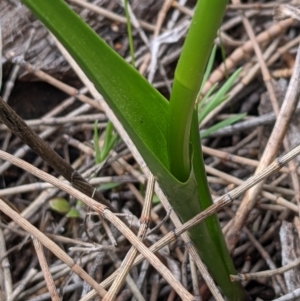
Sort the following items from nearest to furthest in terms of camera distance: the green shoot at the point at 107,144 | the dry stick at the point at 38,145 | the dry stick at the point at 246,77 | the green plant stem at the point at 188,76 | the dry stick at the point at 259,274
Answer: the green plant stem at the point at 188,76 → the dry stick at the point at 38,145 → the dry stick at the point at 259,274 → the green shoot at the point at 107,144 → the dry stick at the point at 246,77

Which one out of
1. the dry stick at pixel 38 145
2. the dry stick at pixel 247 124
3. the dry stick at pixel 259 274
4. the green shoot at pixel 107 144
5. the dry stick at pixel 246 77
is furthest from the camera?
the dry stick at pixel 246 77

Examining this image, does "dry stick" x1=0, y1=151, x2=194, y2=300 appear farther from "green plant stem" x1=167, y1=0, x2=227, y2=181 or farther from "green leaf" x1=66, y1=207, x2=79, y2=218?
"green leaf" x1=66, y1=207, x2=79, y2=218

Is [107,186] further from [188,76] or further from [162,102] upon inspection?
[188,76]

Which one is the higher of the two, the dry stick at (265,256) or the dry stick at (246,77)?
the dry stick at (246,77)

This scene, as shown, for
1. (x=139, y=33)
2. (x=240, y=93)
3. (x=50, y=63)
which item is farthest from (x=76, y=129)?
(x=240, y=93)

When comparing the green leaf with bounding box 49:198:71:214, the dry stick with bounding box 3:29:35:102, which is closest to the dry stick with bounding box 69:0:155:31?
the dry stick with bounding box 3:29:35:102

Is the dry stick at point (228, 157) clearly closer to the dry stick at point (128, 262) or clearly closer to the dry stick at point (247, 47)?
the dry stick at point (247, 47)

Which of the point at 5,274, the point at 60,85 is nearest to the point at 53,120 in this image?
the point at 60,85

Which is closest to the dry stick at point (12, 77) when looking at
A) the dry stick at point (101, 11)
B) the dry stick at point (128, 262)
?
the dry stick at point (101, 11)
